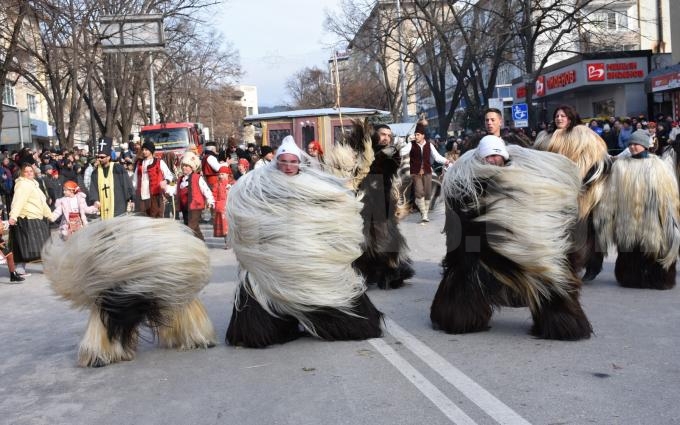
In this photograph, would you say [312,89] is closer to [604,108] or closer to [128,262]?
[604,108]

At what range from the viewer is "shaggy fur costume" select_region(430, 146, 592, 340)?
6.55 meters

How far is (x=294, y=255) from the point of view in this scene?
652cm

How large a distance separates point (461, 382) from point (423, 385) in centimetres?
26

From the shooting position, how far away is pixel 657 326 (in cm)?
708

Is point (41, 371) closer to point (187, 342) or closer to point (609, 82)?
point (187, 342)

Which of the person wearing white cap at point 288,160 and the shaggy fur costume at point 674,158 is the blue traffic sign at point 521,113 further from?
the person wearing white cap at point 288,160

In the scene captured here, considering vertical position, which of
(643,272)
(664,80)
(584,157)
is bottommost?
(643,272)

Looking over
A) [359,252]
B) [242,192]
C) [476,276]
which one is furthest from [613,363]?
[242,192]

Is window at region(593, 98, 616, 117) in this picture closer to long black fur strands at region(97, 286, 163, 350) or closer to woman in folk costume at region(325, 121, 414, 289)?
woman in folk costume at region(325, 121, 414, 289)

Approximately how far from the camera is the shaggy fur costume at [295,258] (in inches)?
258

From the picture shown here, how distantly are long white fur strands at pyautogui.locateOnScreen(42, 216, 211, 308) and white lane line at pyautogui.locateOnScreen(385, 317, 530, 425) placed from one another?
1.78 m

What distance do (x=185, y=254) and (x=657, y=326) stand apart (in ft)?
12.8

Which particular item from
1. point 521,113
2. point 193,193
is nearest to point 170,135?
point 521,113

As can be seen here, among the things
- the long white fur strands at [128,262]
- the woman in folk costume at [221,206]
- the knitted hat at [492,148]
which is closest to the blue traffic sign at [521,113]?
the woman in folk costume at [221,206]
